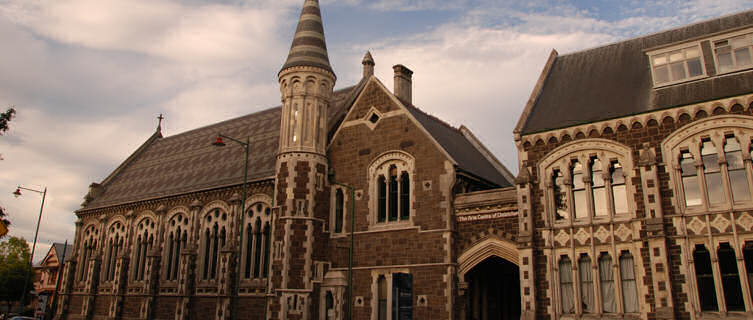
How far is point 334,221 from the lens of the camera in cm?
2909

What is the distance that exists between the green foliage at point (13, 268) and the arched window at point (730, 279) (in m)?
68.1

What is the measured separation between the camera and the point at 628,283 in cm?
2106

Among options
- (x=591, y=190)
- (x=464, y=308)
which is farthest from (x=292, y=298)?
(x=591, y=190)

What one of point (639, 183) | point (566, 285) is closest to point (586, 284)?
point (566, 285)

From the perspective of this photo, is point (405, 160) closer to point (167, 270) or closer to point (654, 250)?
point (654, 250)

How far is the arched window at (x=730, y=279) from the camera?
1916 centimetres

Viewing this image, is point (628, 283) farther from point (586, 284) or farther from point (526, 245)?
point (526, 245)

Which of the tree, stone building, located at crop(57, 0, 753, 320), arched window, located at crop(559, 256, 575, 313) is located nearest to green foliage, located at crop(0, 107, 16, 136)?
Answer: stone building, located at crop(57, 0, 753, 320)

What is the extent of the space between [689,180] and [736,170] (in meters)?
1.46

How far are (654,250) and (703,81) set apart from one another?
6772 mm

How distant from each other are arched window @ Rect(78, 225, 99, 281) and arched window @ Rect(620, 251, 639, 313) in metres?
37.2

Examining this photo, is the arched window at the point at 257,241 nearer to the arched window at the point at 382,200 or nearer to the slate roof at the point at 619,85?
the arched window at the point at 382,200

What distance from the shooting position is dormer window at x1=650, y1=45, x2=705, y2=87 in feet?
74.3

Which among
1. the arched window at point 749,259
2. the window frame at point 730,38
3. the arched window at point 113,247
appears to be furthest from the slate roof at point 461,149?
the arched window at point 113,247
